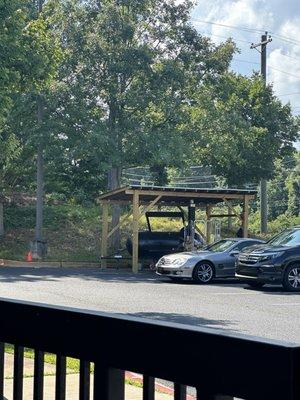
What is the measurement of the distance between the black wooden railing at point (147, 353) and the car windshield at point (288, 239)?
18.2 meters

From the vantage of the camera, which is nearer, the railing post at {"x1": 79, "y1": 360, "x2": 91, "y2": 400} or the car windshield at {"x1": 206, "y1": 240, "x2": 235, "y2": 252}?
the railing post at {"x1": 79, "y1": 360, "x2": 91, "y2": 400}

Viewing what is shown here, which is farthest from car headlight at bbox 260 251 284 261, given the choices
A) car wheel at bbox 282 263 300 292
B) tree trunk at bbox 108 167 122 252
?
tree trunk at bbox 108 167 122 252

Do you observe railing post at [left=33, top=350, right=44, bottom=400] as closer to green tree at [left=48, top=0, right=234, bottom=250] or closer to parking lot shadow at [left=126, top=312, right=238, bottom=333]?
parking lot shadow at [left=126, top=312, right=238, bottom=333]

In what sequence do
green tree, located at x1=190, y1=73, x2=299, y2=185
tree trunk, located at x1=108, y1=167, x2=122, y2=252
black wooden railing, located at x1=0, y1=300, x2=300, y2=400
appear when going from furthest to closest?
1. tree trunk, located at x1=108, y1=167, x2=122, y2=252
2. green tree, located at x1=190, y1=73, x2=299, y2=185
3. black wooden railing, located at x1=0, y1=300, x2=300, y2=400

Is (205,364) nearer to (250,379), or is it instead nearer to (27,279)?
(250,379)

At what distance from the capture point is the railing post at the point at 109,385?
239 cm

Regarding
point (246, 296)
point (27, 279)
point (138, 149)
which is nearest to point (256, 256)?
point (246, 296)

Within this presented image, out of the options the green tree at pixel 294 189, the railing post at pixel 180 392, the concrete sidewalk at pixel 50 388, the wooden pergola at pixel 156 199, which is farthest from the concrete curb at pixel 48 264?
the green tree at pixel 294 189

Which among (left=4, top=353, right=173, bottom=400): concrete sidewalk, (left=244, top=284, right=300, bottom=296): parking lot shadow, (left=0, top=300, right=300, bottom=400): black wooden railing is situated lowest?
(left=4, top=353, right=173, bottom=400): concrete sidewalk

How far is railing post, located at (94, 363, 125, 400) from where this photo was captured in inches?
94.0

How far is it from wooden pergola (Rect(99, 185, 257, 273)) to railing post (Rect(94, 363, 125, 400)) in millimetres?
24342

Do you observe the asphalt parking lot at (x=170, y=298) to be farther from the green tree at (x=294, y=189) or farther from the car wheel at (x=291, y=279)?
the green tree at (x=294, y=189)

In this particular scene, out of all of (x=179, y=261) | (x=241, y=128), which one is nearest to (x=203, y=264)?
(x=179, y=261)

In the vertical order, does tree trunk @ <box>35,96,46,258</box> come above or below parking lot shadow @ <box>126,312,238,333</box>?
above
